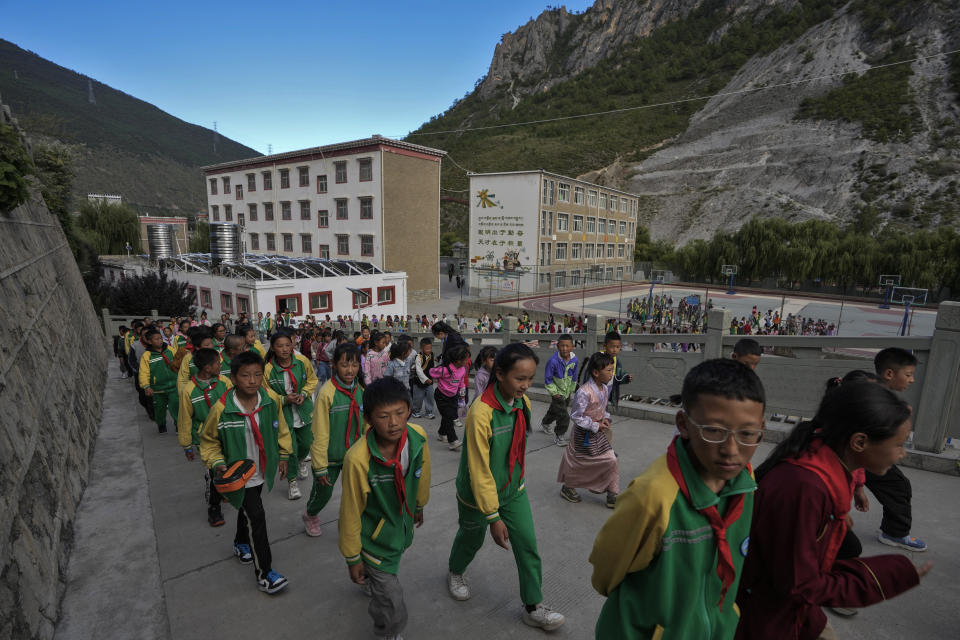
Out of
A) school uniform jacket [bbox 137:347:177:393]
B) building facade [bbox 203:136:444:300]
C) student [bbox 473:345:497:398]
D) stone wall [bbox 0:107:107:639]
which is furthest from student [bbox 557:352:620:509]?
building facade [bbox 203:136:444:300]

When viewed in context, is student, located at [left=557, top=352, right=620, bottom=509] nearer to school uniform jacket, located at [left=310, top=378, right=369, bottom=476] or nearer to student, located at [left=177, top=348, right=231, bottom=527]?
school uniform jacket, located at [left=310, top=378, right=369, bottom=476]

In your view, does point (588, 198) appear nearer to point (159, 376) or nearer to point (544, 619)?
point (159, 376)

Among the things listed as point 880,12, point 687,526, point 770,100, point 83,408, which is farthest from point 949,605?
point 880,12

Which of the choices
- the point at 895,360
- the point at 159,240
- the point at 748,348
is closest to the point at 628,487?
the point at 895,360

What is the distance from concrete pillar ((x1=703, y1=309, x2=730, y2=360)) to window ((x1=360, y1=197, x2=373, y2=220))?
3116 cm

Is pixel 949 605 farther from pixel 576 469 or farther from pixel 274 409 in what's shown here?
pixel 274 409

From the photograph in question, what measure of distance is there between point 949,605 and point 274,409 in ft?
16.1

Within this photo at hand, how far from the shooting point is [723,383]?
151 cm

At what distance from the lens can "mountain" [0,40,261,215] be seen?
85.8 meters

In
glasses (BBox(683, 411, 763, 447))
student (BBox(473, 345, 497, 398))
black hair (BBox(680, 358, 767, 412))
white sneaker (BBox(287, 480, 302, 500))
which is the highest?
black hair (BBox(680, 358, 767, 412))

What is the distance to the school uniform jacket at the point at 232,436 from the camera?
331 cm

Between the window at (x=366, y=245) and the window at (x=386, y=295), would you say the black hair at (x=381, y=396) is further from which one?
the window at (x=366, y=245)

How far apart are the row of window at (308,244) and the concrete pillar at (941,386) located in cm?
3331

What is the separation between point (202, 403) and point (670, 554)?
4.42 meters
